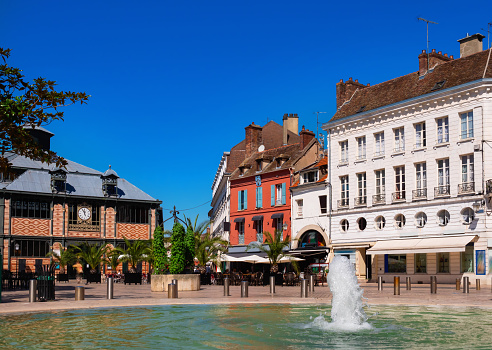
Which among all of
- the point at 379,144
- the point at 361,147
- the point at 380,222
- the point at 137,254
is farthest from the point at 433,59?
the point at 137,254

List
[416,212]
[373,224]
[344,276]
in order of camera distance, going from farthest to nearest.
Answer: [373,224]
[416,212]
[344,276]

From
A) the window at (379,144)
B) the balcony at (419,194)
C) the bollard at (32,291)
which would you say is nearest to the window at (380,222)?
the balcony at (419,194)

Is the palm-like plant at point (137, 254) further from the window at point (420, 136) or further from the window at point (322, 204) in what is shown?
the window at point (420, 136)

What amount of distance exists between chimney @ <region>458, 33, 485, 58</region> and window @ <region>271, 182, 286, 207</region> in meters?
18.2

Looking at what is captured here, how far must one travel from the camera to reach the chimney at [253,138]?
60.1 meters

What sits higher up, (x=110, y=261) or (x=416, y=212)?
(x=416, y=212)

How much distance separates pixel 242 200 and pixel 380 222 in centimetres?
1740

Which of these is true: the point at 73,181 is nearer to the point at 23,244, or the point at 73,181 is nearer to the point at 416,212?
the point at 23,244

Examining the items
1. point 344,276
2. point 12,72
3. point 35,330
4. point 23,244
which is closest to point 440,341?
point 344,276

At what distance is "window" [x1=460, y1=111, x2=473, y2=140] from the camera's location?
116 ft

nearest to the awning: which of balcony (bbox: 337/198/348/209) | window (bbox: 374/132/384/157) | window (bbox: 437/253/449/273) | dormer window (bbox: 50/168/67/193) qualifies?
window (bbox: 437/253/449/273)

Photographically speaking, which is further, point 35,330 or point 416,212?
point 416,212

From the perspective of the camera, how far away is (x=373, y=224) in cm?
4147

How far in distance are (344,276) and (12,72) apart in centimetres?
1181
